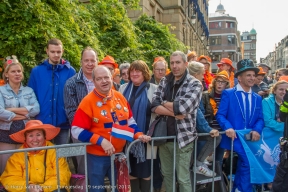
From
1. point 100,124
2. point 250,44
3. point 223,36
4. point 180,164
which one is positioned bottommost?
point 180,164

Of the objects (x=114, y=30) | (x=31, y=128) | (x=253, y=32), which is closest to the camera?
(x=31, y=128)

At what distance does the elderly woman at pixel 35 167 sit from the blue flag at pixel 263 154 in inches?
92.6

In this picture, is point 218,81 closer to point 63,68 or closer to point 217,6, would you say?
point 63,68

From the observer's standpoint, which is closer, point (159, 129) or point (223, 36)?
point (159, 129)

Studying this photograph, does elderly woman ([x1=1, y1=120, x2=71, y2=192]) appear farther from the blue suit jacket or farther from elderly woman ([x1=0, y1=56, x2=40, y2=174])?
the blue suit jacket

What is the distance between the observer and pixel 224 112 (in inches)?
149

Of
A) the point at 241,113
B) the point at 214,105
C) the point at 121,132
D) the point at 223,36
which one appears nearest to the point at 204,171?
the point at 241,113

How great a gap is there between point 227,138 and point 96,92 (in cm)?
198

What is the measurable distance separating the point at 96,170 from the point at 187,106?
128 centimetres

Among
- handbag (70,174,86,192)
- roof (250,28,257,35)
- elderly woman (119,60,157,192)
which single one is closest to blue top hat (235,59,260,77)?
elderly woman (119,60,157,192)

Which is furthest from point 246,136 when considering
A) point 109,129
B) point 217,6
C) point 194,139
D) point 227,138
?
point 217,6

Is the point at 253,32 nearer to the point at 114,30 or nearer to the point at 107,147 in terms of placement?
the point at 114,30

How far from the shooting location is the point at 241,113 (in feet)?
12.2

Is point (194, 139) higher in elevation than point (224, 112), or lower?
lower
